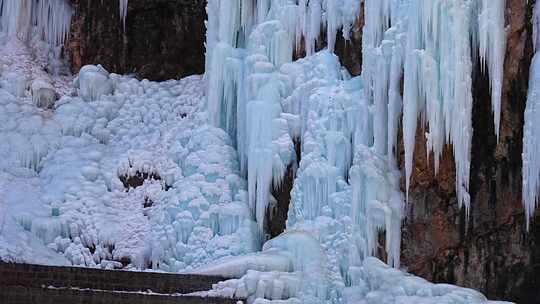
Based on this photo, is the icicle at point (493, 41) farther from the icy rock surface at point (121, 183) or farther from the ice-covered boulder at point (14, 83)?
the ice-covered boulder at point (14, 83)

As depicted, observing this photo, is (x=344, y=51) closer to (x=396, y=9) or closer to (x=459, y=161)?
(x=396, y=9)

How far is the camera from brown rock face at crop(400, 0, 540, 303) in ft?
50.6

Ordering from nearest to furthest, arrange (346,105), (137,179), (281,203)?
(346,105) → (281,203) → (137,179)

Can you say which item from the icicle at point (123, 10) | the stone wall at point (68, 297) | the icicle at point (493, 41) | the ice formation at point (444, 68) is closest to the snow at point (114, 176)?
the icicle at point (123, 10)

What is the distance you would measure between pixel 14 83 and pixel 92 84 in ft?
4.70

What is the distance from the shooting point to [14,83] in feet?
64.5

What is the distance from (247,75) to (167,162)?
235cm

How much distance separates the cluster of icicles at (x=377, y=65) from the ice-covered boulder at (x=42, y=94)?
10.4 feet

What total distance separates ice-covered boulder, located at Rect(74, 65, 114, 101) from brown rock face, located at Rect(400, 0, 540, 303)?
712 cm

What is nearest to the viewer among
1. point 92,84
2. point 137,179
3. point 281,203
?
point 281,203

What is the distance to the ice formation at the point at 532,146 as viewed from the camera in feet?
48.2

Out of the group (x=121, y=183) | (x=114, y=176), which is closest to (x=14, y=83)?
(x=114, y=176)

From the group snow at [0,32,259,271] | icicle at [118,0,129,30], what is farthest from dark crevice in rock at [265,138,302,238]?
icicle at [118,0,129,30]

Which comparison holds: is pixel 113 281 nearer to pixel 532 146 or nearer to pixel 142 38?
pixel 532 146
